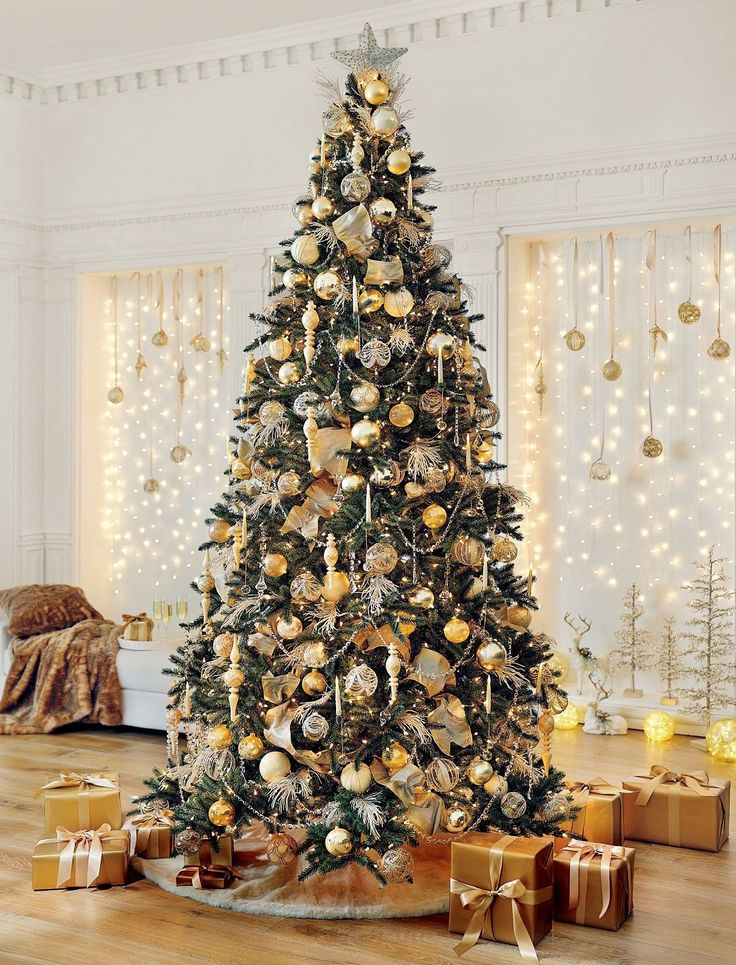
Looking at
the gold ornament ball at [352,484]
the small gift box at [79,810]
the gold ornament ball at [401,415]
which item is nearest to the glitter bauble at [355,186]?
the gold ornament ball at [401,415]

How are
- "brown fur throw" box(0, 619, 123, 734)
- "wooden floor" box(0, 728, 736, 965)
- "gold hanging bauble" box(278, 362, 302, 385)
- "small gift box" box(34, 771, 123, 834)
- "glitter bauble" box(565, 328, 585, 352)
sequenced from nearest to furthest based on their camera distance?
"wooden floor" box(0, 728, 736, 965) → "gold hanging bauble" box(278, 362, 302, 385) → "small gift box" box(34, 771, 123, 834) → "brown fur throw" box(0, 619, 123, 734) → "glitter bauble" box(565, 328, 585, 352)

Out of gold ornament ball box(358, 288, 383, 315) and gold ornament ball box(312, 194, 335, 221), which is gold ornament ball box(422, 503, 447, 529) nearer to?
gold ornament ball box(358, 288, 383, 315)

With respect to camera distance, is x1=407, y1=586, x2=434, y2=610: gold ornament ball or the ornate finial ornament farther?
the ornate finial ornament

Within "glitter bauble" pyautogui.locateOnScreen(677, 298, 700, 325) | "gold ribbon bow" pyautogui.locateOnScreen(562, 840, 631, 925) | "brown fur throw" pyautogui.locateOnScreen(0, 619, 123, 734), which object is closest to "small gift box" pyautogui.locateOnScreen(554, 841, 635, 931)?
"gold ribbon bow" pyautogui.locateOnScreen(562, 840, 631, 925)

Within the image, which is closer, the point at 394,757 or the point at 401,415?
the point at 394,757

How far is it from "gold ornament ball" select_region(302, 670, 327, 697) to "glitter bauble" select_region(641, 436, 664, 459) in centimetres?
289

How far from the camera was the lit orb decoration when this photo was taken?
17.6ft

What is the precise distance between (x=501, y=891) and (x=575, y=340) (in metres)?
3.40

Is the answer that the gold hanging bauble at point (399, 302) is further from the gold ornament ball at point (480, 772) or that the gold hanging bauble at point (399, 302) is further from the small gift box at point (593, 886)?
the small gift box at point (593, 886)

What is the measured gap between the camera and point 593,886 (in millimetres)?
3168

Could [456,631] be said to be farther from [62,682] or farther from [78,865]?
[62,682]

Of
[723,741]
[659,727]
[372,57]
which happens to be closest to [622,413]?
[659,727]

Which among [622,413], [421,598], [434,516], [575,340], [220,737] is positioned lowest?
[220,737]

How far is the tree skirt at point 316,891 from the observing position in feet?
10.5
